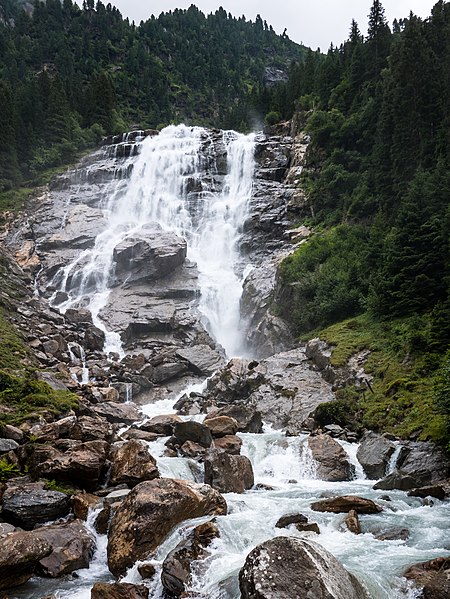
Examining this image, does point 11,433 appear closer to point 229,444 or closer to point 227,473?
point 227,473

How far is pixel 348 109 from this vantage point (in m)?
55.5

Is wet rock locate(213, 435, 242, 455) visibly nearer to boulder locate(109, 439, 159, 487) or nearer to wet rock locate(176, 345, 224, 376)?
boulder locate(109, 439, 159, 487)

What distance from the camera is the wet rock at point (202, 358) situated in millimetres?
32562

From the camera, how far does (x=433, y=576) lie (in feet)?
28.1

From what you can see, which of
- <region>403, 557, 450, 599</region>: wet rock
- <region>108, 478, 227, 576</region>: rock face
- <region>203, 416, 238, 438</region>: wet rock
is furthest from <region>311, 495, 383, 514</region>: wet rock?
<region>203, 416, 238, 438</region>: wet rock

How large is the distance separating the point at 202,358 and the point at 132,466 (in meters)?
19.0

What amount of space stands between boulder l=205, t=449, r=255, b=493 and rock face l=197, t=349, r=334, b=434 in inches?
246

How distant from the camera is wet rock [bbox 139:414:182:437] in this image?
21.3 m

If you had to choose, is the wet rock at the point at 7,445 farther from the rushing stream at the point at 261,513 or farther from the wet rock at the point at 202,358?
the wet rock at the point at 202,358

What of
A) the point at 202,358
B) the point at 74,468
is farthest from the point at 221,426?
the point at 202,358

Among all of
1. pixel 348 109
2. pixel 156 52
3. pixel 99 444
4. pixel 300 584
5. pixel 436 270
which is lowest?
pixel 99 444

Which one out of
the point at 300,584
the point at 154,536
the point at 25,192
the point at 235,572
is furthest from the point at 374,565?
the point at 25,192

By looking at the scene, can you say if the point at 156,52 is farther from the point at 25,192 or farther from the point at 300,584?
the point at 300,584

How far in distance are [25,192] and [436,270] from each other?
4916 centimetres
